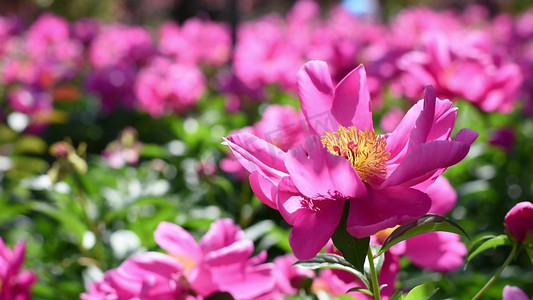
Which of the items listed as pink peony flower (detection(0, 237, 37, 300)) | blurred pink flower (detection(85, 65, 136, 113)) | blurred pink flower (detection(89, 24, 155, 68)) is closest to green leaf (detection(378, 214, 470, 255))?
pink peony flower (detection(0, 237, 37, 300))

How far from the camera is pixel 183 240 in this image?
3.08 feet

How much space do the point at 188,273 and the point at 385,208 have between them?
0.32 m

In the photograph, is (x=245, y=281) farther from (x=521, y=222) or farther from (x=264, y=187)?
(x=521, y=222)

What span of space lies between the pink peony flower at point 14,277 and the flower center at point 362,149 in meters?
0.49

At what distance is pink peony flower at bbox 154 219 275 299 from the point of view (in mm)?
893

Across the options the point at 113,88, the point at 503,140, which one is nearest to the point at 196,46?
the point at 113,88

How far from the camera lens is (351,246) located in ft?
2.36

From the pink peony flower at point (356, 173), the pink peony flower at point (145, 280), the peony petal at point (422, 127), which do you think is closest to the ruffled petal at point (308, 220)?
the pink peony flower at point (356, 173)

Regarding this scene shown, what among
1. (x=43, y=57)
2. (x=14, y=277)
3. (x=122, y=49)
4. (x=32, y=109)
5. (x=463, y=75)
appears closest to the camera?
(x=14, y=277)

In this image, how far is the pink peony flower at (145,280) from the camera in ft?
2.91

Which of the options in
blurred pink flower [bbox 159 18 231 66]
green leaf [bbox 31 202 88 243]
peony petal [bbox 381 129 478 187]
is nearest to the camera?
peony petal [bbox 381 129 478 187]

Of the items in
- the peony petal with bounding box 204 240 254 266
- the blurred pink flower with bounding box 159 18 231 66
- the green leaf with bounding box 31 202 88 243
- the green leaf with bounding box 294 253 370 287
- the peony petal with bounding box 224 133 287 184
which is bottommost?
the blurred pink flower with bounding box 159 18 231 66

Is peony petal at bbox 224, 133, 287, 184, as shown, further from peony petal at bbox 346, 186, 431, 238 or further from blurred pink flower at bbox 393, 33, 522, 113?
blurred pink flower at bbox 393, 33, 522, 113

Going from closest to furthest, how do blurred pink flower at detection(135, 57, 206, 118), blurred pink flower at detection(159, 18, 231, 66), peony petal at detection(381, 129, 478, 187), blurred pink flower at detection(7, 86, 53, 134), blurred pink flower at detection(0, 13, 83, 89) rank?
1. peony petal at detection(381, 129, 478, 187)
2. blurred pink flower at detection(7, 86, 53, 134)
3. blurred pink flower at detection(135, 57, 206, 118)
4. blurred pink flower at detection(0, 13, 83, 89)
5. blurred pink flower at detection(159, 18, 231, 66)
